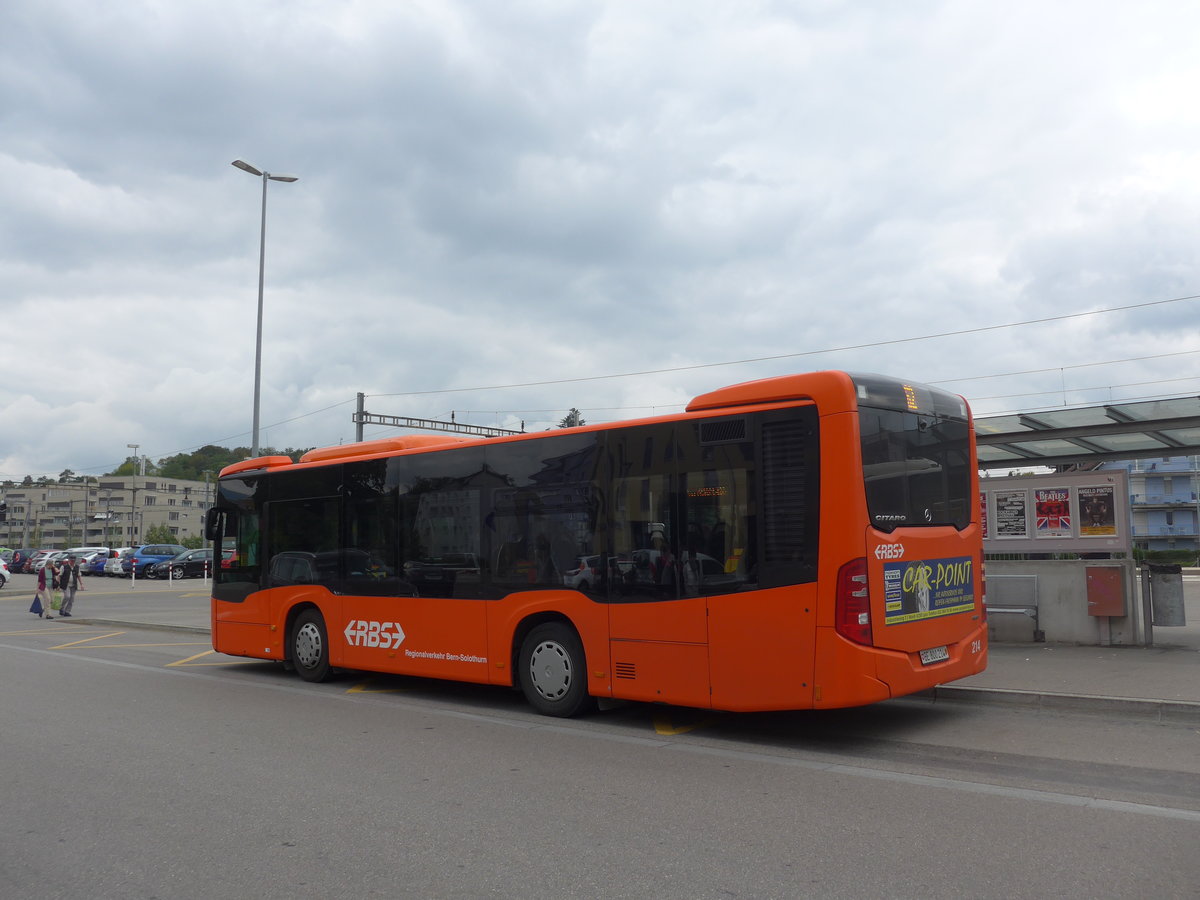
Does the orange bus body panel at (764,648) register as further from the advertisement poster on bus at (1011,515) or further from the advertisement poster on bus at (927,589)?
the advertisement poster on bus at (1011,515)

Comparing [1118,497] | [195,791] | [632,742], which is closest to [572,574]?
[632,742]

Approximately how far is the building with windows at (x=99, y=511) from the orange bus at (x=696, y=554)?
428 feet

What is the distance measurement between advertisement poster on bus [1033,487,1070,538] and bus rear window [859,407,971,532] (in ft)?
15.9

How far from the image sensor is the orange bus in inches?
285

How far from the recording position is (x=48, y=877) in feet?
15.1

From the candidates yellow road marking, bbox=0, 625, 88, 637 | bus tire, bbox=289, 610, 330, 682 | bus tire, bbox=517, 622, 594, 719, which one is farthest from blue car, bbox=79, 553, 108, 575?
bus tire, bbox=517, 622, 594, 719

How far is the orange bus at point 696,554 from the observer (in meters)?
7.23

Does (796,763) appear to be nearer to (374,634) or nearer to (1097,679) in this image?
(1097,679)

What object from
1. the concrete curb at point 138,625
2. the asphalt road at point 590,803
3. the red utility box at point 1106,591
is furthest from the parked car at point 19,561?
the red utility box at point 1106,591

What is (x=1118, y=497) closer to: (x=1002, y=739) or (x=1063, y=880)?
(x=1002, y=739)

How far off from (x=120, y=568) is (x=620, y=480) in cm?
4935

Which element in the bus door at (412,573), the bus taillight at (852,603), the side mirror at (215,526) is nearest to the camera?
the bus taillight at (852,603)

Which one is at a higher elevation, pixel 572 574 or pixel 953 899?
pixel 572 574

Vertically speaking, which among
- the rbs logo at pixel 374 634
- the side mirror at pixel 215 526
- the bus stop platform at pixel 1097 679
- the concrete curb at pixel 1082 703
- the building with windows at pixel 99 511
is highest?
the building with windows at pixel 99 511
